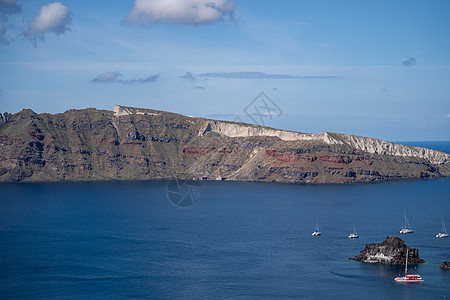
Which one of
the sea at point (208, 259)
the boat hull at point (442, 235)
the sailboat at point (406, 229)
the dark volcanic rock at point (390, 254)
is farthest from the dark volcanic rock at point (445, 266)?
the sailboat at point (406, 229)

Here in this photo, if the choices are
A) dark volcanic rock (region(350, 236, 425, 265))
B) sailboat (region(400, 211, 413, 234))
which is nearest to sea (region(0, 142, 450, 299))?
sailboat (region(400, 211, 413, 234))

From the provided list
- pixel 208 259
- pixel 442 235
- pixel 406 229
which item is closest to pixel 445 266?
pixel 442 235

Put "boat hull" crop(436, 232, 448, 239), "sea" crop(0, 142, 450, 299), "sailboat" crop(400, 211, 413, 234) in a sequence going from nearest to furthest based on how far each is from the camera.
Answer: "sea" crop(0, 142, 450, 299), "boat hull" crop(436, 232, 448, 239), "sailboat" crop(400, 211, 413, 234)

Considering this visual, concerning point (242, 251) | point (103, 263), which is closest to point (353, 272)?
point (242, 251)

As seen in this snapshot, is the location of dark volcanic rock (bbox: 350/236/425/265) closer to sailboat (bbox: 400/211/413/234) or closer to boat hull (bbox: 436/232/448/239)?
boat hull (bbox: 436/232/448/239)

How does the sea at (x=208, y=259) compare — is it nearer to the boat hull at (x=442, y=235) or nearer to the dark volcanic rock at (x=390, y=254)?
the boat hull at (x=442, y=235)

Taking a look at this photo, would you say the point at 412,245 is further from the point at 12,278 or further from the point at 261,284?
the point at 12,278

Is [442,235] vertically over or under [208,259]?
over

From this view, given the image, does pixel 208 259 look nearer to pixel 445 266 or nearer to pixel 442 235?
pixel 445 266
